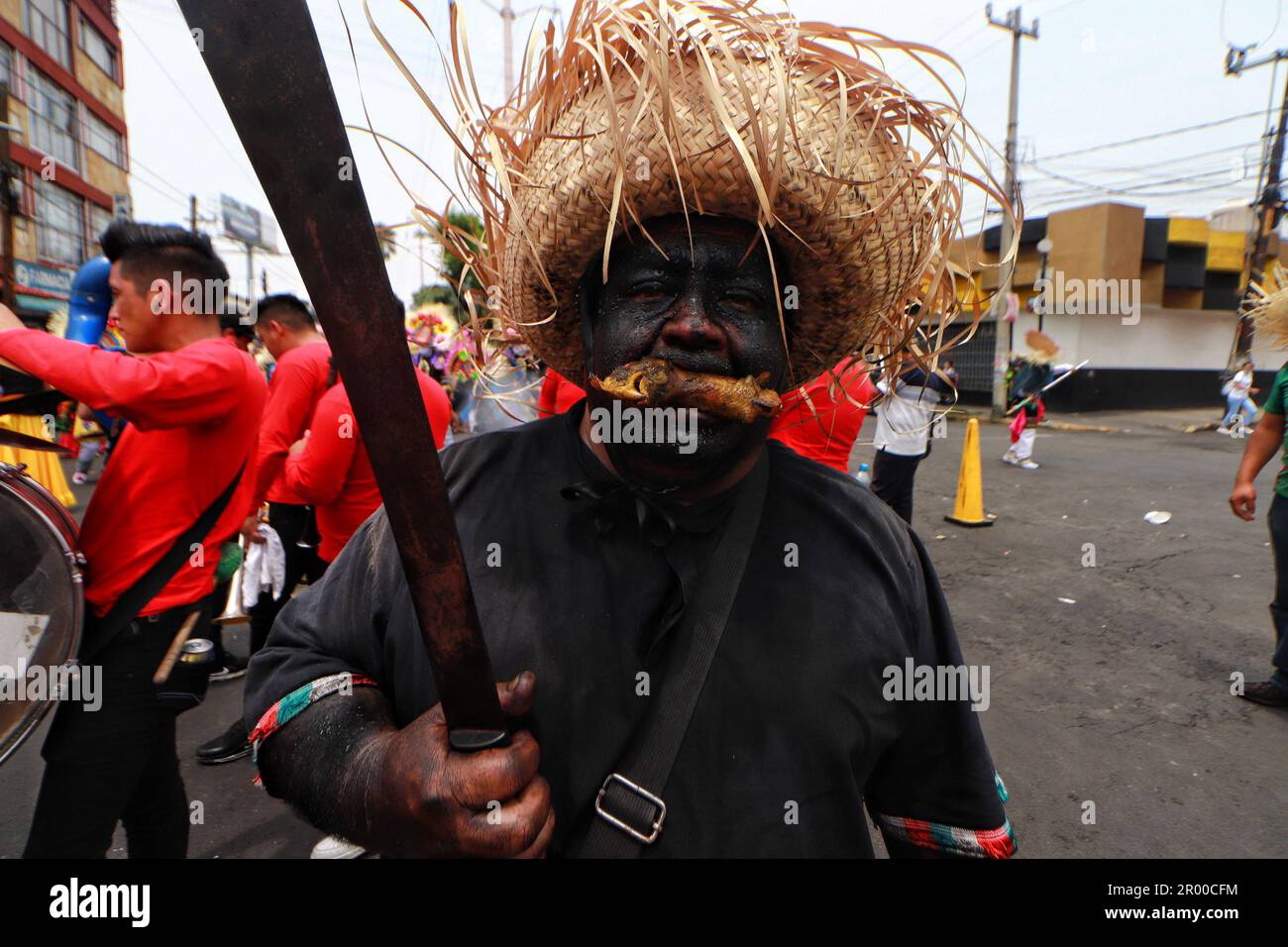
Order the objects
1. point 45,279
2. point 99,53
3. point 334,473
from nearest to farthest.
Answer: point 334,473 → point 99,53 → point 45,279

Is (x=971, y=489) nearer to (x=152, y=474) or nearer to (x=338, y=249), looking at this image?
(x=152, y=474)

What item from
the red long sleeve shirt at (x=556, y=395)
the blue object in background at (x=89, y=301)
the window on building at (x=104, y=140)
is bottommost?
the red long sleeve shirt at (x=556, y=395)

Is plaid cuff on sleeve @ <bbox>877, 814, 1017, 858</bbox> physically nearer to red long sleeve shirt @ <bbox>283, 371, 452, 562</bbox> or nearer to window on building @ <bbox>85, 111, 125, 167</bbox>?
red long sleeve shirt @ <bbox>283, 371, 452, 562</bbox>

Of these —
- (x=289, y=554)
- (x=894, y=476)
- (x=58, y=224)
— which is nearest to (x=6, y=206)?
(x=289, y=554)

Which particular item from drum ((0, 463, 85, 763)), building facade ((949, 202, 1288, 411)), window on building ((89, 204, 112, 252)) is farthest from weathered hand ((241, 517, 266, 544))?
window on building ((89, 204, 112, 252))

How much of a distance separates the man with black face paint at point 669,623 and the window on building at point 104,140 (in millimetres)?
23582

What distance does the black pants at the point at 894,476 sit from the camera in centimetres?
634

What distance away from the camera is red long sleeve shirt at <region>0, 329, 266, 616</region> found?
1.99 m

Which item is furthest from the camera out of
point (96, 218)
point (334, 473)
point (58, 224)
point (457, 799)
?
point (96, 218)

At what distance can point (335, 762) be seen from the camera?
1.03 m

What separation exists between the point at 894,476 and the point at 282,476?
16.3 ft

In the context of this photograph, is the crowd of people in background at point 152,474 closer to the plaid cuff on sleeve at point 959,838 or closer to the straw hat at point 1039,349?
the plaid cuff on sleeve at point 959,838

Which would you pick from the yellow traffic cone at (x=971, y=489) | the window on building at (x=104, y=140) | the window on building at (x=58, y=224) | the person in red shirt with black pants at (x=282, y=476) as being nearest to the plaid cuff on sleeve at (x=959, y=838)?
the person in red shirt with black pants at (x=282, y=476)

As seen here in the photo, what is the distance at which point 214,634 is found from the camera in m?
2.42
